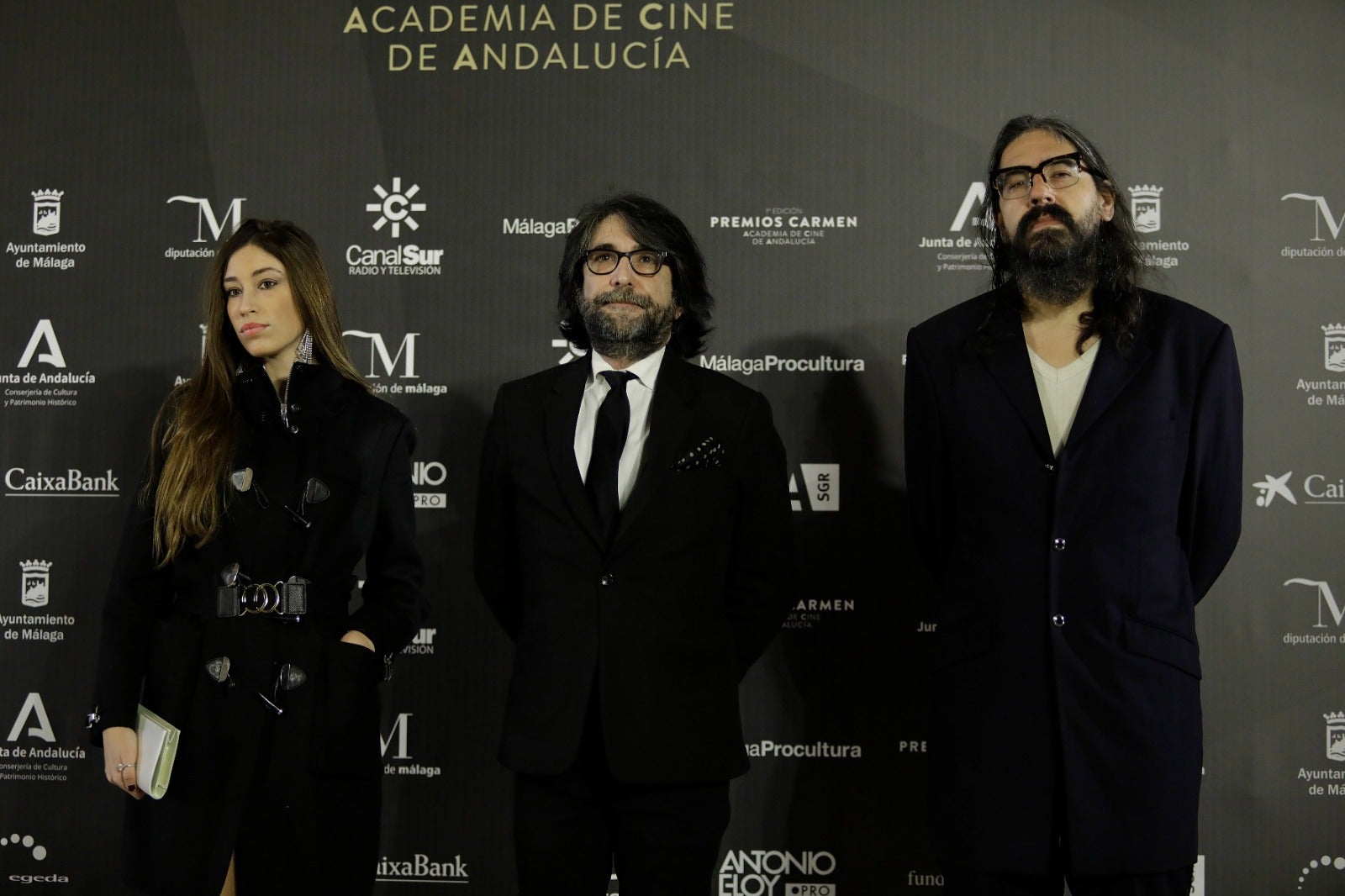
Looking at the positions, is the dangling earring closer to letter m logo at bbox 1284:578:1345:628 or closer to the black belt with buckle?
the black belt with buckle

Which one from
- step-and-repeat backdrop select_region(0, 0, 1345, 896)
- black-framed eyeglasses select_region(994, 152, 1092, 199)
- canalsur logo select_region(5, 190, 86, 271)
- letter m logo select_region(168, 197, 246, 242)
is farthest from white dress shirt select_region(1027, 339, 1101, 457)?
canalsur logo select_region(5, 190, 86, 271)

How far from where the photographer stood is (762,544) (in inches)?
112

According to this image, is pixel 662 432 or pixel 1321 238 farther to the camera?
A: pixel 1321 238

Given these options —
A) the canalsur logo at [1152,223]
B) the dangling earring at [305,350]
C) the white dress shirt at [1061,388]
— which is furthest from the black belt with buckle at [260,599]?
the canalsur logo at [1152,223]

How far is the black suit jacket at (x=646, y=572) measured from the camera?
8.46 ft

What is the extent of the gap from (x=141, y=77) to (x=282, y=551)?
92.2 inches

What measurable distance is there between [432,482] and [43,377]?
150cm

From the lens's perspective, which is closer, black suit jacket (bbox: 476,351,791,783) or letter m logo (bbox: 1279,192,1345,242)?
black suit jacket (bbox: 476,351,791,783)

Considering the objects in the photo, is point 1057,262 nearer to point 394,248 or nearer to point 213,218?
point 394,248

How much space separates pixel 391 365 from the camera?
13.1 ft

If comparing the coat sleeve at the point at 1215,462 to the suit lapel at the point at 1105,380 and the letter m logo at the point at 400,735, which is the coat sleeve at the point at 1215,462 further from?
the letter m logo at the point at 400,735

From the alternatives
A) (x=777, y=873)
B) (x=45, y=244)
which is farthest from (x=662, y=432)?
(x=45, y=244)

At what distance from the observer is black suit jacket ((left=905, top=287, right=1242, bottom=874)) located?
2.41 m

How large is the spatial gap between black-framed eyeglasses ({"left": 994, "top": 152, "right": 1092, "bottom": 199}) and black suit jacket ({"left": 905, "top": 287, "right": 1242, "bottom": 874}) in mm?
354
